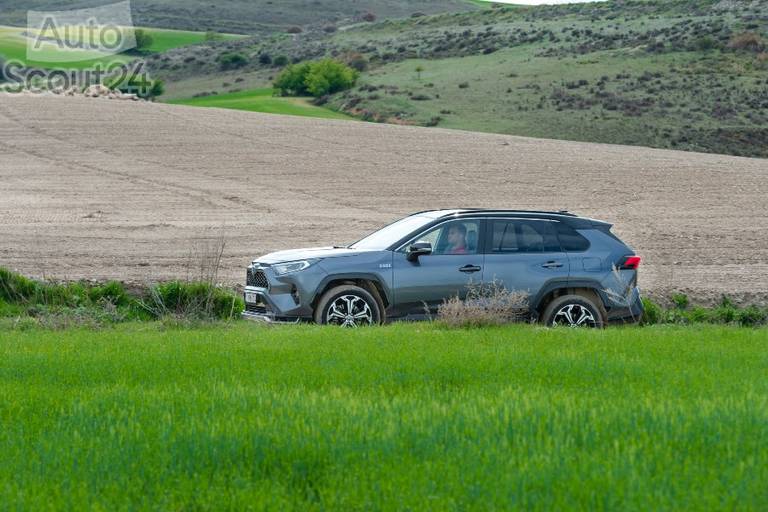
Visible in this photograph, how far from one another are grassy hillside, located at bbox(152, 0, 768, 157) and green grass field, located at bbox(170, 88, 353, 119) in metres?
1.93

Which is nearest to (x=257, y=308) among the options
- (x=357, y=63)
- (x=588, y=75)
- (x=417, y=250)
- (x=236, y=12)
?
(x=417, y=250)

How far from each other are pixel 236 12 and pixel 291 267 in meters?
179

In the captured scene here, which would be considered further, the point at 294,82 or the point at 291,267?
the point at 294,82

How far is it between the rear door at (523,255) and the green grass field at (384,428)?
3.30 meters

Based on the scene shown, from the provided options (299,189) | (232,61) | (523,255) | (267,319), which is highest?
(232,61)

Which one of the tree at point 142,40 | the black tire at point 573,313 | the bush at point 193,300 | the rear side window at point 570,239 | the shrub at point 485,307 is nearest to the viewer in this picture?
the shrub at point 485,307

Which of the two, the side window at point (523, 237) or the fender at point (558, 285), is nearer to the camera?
the fender at point (558, 285)

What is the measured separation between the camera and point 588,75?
77875 mm

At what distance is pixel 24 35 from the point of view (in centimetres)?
14462

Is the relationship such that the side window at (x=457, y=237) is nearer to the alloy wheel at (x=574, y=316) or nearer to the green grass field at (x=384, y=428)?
the alloy wheel at (x=574, y=316)

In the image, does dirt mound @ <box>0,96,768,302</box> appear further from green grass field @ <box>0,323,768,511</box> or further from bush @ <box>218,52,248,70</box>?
bush @ <box>218,52,248,70</box>

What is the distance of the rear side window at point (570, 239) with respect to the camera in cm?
1593

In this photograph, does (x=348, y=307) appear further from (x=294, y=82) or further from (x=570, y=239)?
(x=294, y=82)

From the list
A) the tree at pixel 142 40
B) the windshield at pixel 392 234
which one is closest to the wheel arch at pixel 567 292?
the windshield at pixel 392 234
